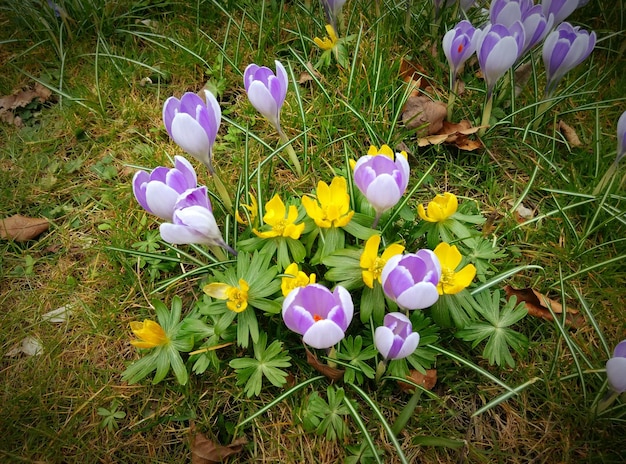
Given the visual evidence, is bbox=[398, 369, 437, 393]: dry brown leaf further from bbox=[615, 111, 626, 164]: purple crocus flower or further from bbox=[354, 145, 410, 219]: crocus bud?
bbox=[615, 111, 626, 164]: purple crocus flower

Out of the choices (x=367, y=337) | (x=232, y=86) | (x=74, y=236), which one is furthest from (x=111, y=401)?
(x=232, y=86)

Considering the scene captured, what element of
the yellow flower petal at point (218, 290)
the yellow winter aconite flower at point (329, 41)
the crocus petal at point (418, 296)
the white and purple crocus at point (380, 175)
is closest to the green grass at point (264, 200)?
the yellow winter aconite flower at point (329, 41)

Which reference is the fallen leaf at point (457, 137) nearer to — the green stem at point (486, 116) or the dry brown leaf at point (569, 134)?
the green stem at point (486, 116)

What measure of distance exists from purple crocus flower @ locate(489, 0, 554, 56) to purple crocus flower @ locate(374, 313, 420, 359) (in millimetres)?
1306

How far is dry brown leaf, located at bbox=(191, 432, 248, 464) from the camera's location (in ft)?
4.99

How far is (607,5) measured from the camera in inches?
105

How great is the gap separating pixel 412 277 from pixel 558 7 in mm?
1598

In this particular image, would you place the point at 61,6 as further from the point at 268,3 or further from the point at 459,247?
the point at 459,247

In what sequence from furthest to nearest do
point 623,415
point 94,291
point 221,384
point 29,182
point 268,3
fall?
1. point 268,3
2. point 29,182
3. point 94,291
4. point 221,384
5. point 623,415

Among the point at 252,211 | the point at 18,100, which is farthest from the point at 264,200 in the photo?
the point at 18,100

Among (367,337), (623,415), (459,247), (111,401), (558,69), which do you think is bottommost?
(111,401)

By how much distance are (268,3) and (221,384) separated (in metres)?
2.18

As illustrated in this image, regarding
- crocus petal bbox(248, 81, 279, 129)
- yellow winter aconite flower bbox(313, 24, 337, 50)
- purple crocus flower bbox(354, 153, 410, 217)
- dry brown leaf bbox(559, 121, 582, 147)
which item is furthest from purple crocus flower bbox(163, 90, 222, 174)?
dry brown leaf bbox(559, 121, 582, 147)

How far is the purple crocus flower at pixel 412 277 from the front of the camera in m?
1.24
